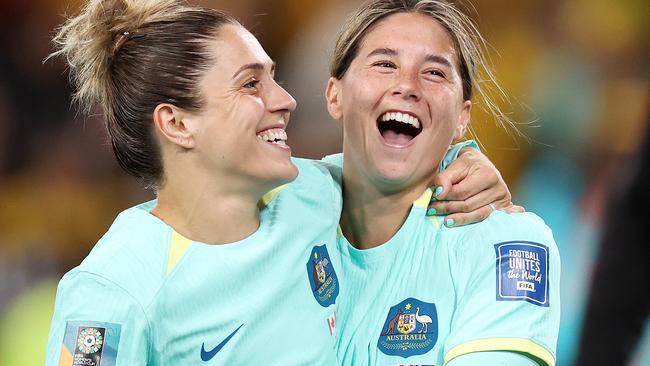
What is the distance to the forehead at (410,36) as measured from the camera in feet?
7.79

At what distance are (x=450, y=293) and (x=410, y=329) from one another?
0.13 m

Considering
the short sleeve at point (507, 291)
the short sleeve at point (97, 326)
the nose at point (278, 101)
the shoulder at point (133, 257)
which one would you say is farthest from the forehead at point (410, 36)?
the short sleeve at point (97, 326)

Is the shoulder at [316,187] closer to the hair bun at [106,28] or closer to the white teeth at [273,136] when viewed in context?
the white teeth at [273,136]

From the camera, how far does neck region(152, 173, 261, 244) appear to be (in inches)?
85.2

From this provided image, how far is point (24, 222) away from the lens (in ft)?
12.9

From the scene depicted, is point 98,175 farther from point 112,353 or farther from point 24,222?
point 112,353

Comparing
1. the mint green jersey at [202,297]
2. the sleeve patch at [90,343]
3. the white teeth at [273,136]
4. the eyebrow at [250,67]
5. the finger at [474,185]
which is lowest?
the sleeve patch at [90,343]

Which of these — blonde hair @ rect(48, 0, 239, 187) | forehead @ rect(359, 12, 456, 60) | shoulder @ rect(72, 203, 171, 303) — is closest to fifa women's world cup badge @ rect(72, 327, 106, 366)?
shoulder @ rect(72, 203, 171, 303)

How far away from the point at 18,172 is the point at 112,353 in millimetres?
2305

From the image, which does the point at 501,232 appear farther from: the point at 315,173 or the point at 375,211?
the point at 315,173

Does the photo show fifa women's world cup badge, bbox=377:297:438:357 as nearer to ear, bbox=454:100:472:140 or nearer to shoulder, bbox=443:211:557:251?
shoulder, bbox=443:211:557:251

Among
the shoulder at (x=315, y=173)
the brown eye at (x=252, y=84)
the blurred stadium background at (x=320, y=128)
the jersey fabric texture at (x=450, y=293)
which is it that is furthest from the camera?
the blurred stadium background at (x=320, y=128)

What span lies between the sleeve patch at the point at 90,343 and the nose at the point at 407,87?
947 millimetres

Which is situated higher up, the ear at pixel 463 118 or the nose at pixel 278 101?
the ear at pixel 463 118
